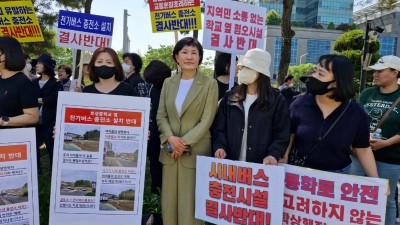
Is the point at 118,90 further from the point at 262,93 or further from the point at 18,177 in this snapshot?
the point at 262,93

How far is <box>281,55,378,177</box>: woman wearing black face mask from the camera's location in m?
2.73

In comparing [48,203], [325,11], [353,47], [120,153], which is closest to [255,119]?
[120,153]

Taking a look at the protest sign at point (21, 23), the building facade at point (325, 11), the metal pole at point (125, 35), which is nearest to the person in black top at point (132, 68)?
the protest sign at point (21, 23)

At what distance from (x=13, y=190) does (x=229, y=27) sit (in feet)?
9.52

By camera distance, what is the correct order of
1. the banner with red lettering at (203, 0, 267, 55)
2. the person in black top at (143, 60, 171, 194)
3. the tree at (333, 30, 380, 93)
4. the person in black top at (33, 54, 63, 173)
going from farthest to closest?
the tree at (333, 30, 380, 93) → the person in black top at (33, 54, 63, 173) → the banner with red lettering at (203, 0, 267, 55) → the person in black top at (143, 60, 171, 194)

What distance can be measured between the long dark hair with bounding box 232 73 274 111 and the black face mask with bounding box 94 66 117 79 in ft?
3.47

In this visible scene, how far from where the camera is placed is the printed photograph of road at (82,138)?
289 cm

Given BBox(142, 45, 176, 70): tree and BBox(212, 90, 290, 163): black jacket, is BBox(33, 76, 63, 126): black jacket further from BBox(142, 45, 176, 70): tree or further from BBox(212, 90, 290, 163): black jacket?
Result: BBox(142, 45, 176, 70): tree

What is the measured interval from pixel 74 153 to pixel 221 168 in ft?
3.68

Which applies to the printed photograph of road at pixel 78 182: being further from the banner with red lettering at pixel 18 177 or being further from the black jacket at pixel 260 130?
→ the black jacket at pixel 260 130

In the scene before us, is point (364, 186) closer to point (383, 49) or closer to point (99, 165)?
point (99, 165)

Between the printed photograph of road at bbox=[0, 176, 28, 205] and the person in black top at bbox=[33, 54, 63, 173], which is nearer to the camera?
the printed photograph of road at bbox=[0, 176, 28, 205]

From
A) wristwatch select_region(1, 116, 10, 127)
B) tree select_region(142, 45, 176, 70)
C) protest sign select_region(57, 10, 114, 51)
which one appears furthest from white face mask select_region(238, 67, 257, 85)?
tree select_region(142, 45, 176, 70)

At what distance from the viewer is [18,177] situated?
281 cm
